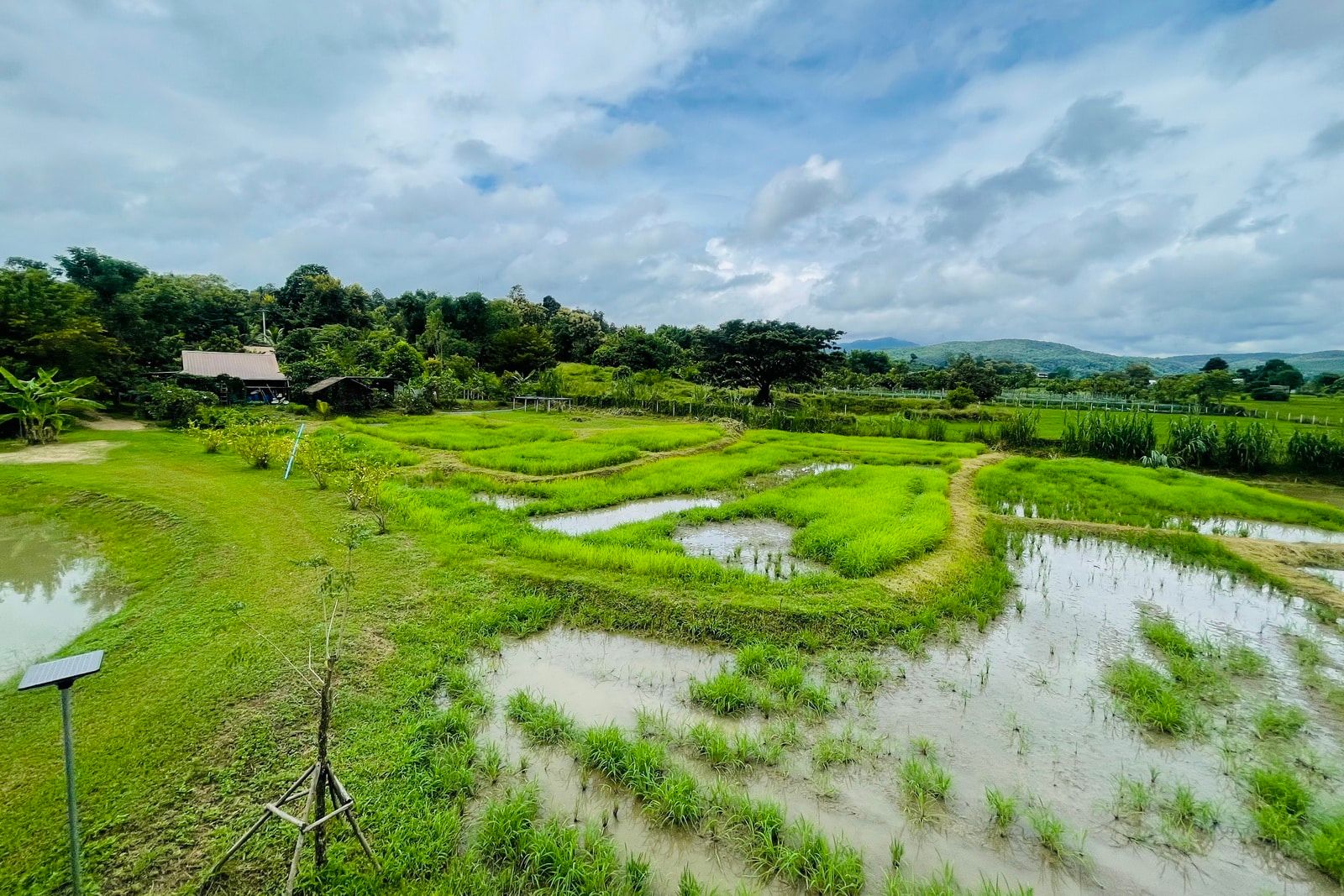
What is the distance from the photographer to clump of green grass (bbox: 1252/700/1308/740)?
5.35m

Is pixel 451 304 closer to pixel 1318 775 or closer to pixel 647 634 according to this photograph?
Answer: pixel 647 634

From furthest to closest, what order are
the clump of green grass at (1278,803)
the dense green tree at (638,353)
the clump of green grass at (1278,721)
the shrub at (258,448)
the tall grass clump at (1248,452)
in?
the dense green tree at (638,353), the tall grass clump at (1248,452), the shrub at (258,448), the clump of green grass at (1278,721), the clump of green grass at (1278,803)

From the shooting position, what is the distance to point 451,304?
58.2 metres

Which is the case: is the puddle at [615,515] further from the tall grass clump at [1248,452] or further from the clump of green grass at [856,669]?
the tall grass clump at [1248,452]

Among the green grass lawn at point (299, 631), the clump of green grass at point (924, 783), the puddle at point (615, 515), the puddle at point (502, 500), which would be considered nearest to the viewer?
the green grass lawn at point (299, 631)

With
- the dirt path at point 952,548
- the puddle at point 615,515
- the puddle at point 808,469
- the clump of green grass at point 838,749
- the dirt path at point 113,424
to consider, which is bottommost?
the clump of green grass at point 838,749

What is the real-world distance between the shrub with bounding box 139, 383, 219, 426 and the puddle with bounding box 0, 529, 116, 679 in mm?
17734

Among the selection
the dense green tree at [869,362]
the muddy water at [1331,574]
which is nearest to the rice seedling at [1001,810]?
the muddy water at [1331,574]

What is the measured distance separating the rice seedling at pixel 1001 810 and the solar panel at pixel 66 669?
6027 millimetres

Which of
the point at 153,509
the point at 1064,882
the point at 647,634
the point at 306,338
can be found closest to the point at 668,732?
the point at 647,634

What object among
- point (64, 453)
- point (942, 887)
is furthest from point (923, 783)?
point (64, 453)

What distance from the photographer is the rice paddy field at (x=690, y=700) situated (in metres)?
3.90

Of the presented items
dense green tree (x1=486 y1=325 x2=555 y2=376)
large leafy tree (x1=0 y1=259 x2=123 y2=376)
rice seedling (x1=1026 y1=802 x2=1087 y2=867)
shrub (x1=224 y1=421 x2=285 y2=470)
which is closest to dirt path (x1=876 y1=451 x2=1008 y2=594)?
rice seedling (x1=1026 y1=802 x2=1087 y2=867)

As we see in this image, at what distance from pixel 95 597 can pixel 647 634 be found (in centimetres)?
844
